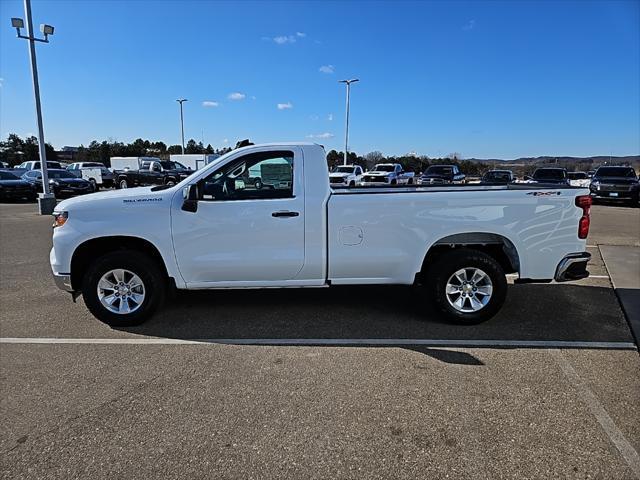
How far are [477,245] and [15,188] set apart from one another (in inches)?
976

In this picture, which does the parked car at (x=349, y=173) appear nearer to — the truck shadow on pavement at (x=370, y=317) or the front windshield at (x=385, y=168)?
the front windshield at (x=385, y=168)

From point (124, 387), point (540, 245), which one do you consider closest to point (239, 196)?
point (124, 387)

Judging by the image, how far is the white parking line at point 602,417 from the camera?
2.69 metres

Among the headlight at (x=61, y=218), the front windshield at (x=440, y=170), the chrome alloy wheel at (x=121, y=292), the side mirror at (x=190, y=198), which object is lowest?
the chrome alloy wheel at (x=121, y=292)

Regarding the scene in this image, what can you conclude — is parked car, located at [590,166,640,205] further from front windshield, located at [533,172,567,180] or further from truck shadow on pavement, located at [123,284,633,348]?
truck shadow on pavement, located at [123,284,633,348]

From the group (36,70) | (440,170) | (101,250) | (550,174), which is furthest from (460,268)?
(440,170)

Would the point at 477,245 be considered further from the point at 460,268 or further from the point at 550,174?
the point at 550,174

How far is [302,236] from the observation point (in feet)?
15.6

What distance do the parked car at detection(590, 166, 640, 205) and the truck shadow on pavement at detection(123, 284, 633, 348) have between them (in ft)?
57.3

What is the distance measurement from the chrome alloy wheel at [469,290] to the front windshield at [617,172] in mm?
21273

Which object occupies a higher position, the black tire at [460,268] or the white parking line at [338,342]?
the black tire at [460,268]

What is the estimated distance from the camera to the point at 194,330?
15.7ft

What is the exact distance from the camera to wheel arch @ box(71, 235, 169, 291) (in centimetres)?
483

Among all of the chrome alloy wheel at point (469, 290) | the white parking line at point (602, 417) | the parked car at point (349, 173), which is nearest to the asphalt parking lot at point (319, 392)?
the white parking line at point (602, 417)
